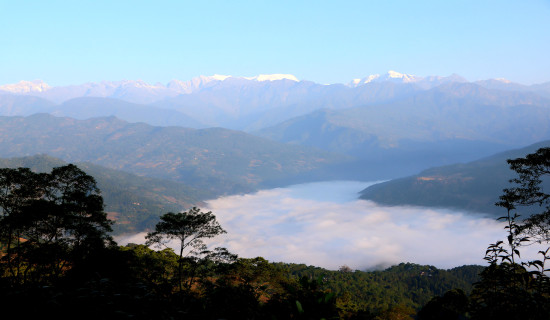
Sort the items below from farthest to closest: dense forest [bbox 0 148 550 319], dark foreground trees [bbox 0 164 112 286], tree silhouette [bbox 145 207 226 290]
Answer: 1. tree silhouette [bbox 145 207 226 290]
2. dark foreground trees [bbox 0 164 112 286]
3. dense forest [bbox 0 148 550 319]

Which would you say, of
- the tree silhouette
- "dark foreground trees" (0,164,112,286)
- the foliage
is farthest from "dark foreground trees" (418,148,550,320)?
"dark foreground trees" (0,164,112,286)

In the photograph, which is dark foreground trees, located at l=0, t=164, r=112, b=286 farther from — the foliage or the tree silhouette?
the foliage

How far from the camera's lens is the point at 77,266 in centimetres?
3328

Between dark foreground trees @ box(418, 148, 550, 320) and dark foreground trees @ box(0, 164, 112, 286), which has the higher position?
dark foreground trees @ box(0, 164, 112, 286)

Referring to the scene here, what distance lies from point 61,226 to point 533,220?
127 ft

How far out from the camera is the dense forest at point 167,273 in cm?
1090

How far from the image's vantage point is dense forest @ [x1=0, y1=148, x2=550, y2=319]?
10898mm

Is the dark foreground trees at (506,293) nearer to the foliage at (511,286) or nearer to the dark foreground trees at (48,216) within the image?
the foliage at (511,286)

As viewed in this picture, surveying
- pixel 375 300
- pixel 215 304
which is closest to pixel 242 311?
pixel 215 304

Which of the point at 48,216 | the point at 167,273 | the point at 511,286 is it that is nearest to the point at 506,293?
the point at 511,286

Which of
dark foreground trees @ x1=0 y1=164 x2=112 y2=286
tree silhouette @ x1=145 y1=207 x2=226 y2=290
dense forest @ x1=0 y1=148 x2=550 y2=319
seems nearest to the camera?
dense forest @ x1=0 y1=148 x2=550 y2=319

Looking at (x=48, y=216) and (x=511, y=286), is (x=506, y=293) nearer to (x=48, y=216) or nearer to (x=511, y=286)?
(x=511, y=286)

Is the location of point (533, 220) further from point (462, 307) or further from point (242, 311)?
point (242, 311)

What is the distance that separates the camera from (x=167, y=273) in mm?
42594
